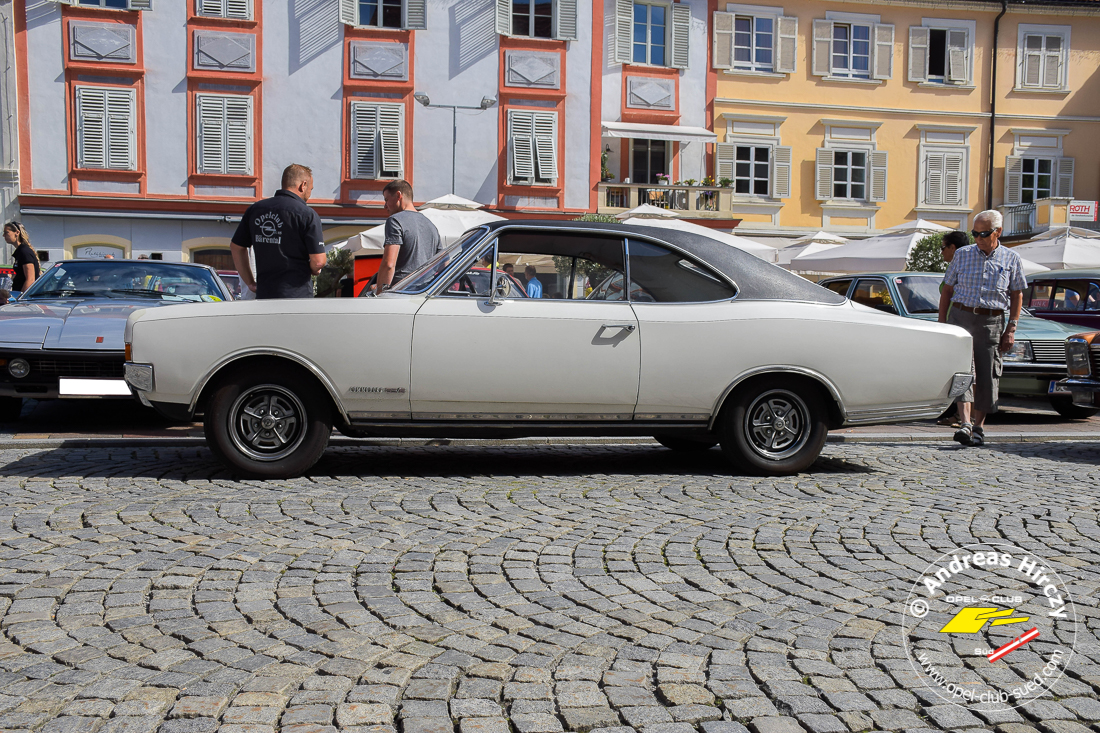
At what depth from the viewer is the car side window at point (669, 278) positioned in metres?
6.41

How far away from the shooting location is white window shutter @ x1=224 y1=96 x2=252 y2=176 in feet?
86.2

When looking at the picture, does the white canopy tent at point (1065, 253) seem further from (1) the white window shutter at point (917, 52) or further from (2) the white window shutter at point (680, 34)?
(1) the white window shutter at point (917, 52)

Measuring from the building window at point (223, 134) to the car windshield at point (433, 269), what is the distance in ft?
71.7

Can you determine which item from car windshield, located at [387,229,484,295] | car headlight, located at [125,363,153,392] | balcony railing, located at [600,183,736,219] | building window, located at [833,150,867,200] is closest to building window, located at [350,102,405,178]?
balcony railing, located at [600,183,736,219]

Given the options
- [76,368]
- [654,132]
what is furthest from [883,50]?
[76,368]

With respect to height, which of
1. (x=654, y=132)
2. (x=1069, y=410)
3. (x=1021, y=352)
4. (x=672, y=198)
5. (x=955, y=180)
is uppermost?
(x=654, y=132)

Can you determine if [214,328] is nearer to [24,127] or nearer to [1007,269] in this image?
[1007,269]

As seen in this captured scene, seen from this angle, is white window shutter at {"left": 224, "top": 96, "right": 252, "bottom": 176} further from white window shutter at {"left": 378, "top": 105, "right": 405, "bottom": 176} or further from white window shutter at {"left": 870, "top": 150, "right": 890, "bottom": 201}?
white window shutter at {"left": 870, "top": 150, "right": 890, "bottom": 201}

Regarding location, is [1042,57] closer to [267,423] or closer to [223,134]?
[223,134]

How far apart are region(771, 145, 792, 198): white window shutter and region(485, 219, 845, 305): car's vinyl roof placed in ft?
79.4

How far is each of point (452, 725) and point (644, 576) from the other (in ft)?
5.16

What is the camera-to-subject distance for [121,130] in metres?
25.7

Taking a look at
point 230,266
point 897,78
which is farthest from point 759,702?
point 897,78

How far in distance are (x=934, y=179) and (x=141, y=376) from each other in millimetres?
29391
